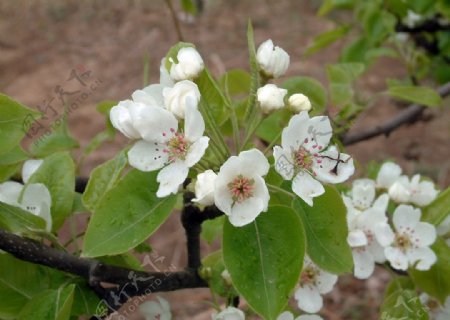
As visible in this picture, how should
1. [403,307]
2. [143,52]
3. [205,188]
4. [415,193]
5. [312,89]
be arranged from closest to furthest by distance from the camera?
[205,188] < [403,307] < [415,193] < [312,89] < [143,52]

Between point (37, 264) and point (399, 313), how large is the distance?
66 centimetres

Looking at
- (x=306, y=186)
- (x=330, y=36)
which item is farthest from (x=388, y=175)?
(x=330, y=36)

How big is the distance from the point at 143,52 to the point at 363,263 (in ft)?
13.3

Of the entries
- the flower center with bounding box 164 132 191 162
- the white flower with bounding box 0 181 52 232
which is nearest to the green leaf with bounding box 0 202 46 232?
the white flower with bounding box 0 181 52 232

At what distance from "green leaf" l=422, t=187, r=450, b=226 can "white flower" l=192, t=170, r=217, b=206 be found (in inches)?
22.7

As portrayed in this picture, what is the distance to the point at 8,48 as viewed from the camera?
17.6 ft

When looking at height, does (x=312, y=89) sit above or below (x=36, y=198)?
below

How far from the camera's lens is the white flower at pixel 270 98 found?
1.02 meters

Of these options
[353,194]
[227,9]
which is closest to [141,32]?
[227,9]

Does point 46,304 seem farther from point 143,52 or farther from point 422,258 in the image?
point 143,52

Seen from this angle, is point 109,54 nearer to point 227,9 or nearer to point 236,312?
point 227,9

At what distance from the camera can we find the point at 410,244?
1.25 m

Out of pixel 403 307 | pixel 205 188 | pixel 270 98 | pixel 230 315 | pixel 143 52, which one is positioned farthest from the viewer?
pixel 143 52

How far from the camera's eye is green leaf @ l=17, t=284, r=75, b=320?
1.07 m
